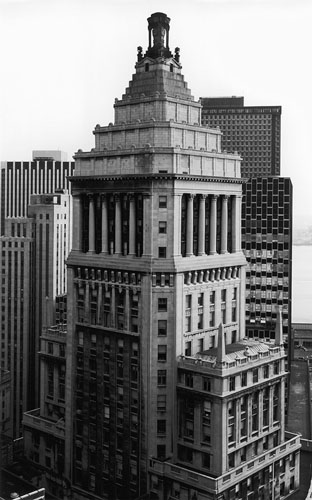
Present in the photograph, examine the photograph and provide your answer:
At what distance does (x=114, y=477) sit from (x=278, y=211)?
63.1 meters

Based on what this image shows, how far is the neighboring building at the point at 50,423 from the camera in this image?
81.2 metres

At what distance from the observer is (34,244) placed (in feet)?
525

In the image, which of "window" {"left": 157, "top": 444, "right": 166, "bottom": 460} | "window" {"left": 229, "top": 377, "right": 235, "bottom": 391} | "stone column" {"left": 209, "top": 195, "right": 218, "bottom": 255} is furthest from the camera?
"stone column" {"left": 209, "top": 195, "right": 218, "bottom": 255}

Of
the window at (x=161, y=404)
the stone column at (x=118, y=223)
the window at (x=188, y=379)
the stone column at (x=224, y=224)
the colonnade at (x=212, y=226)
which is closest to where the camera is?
the window at (x=188, y=379)

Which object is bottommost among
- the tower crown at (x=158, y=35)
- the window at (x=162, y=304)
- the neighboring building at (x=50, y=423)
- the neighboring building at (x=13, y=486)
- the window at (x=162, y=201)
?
the neighboring building at (x=13, y=486)

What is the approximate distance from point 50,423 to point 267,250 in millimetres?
56301

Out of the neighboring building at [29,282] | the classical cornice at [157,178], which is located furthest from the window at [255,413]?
the neighboring building at [29,282]

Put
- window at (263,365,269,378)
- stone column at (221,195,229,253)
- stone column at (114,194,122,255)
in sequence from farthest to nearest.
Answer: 1. stone column at (221,195,229,253)
2. stone column at (114,194,122,255)
3. window at (263,365,269,378)

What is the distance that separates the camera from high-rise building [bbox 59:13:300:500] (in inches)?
2756

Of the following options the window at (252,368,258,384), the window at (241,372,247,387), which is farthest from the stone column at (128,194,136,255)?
the window at (252,368,258,384)

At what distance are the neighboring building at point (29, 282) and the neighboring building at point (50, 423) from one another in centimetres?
6874

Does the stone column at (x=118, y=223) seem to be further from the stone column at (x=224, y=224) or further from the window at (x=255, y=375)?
the window at (x=255, y=375)

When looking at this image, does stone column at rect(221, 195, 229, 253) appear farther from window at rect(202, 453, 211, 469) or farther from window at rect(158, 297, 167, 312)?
window at rect(202, 453, 211, 469)

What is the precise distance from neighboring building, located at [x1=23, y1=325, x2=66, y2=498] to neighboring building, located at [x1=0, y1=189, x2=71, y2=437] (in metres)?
68.7
